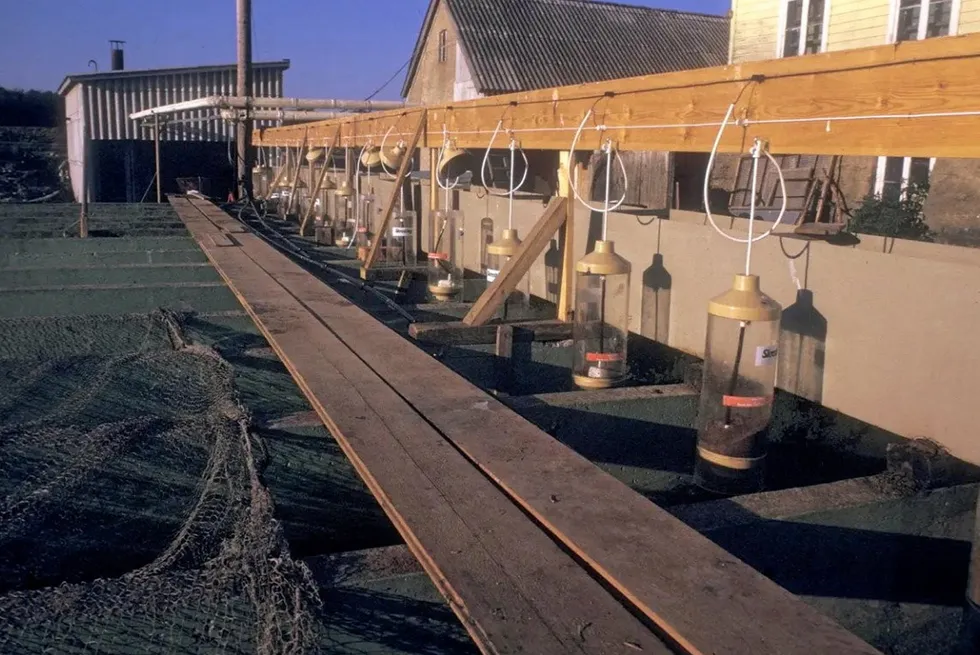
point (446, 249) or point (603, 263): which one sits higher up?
point (603, 263)

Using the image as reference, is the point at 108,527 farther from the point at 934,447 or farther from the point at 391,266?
the point at 391,266

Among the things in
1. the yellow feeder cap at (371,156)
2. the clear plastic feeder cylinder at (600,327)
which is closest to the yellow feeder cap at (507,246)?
the clear plastic feeder cylinder at (600,327)

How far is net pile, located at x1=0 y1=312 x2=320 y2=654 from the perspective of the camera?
2.20m

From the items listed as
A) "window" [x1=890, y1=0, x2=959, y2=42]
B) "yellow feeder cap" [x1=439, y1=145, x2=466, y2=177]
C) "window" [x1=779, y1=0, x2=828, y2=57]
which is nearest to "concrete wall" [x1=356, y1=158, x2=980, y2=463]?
"yellow feeder cap" [x1=439, y1=145, x2=466, y2=177]

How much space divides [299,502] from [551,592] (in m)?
2.35

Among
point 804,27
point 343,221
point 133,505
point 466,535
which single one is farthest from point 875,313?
point 804,27

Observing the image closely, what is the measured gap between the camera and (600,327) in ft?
17.1

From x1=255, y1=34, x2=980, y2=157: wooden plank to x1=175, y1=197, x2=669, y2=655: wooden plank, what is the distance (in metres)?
1.71

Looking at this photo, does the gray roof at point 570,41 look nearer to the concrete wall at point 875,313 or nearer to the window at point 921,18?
the window at point 921,18

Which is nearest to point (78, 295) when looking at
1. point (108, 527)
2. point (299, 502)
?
point (108, 527)

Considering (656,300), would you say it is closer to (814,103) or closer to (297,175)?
(814,103)

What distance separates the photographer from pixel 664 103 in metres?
4.16

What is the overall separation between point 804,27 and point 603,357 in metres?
14.6

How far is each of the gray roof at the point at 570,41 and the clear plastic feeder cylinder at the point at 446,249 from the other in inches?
807
